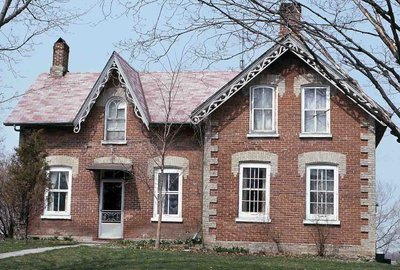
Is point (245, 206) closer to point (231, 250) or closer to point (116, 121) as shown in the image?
point (231, 250)

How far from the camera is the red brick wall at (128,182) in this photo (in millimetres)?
23797

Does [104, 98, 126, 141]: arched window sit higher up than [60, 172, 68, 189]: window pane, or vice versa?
[104, 98, 126, 141]: arched window

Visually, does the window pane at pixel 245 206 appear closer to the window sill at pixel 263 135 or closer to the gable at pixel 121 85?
the window sill at pixel 263 135

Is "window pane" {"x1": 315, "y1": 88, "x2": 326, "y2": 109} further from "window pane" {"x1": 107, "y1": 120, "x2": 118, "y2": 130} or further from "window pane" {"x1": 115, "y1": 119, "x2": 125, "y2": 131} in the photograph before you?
"window pane" {"x1": 107, "y1": 120, "x2": 118, "y2": 130}

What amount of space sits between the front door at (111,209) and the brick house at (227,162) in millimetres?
40

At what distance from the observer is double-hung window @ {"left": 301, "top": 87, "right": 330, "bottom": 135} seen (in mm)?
22547

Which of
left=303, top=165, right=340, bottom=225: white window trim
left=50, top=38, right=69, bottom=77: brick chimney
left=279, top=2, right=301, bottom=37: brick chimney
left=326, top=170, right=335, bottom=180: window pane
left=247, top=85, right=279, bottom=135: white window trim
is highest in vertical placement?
left=50, top=38, right=69, bottom=77: brick chimney

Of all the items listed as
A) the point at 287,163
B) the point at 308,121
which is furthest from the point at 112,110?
the point at 308,121

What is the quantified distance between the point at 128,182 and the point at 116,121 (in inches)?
99.4

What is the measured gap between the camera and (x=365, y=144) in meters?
22.0

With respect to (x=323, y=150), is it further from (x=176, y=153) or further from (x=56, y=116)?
(x=56, y=116)

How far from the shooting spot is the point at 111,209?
2475 centimetres

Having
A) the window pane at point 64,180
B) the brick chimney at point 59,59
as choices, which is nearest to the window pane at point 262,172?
the window pane at point 64,180

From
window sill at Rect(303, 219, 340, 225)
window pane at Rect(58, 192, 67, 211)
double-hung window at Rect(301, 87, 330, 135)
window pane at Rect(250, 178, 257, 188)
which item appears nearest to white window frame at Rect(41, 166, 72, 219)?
window pane at Rect(58, 192, 67, 211)
